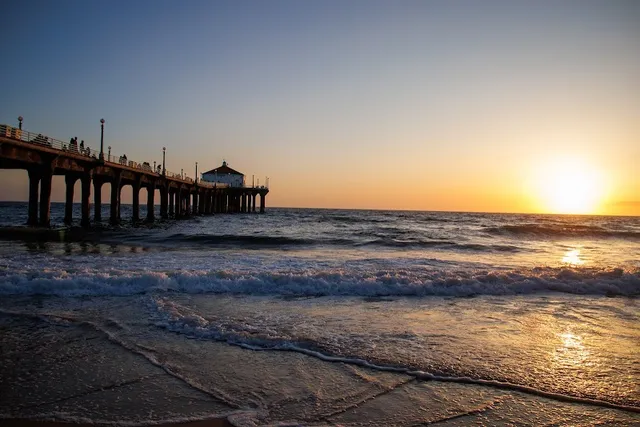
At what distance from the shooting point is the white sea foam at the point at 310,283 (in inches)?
348

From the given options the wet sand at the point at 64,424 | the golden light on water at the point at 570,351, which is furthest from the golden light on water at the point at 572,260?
the wet sand at the point at 64,424

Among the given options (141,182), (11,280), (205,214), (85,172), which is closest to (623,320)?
(11,280)

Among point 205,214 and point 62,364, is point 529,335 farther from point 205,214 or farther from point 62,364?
point 205,214

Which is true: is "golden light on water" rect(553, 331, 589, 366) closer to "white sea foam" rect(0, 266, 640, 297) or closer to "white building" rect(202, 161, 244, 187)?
"white sea foam" rect(0, 266, 640, 297)

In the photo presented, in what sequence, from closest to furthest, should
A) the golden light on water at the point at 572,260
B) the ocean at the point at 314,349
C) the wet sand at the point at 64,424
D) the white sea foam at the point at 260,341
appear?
the wet sand at the point at 64,424 < the ocean at the point at 314,349 < the white sea foam at the point at 260,341 < the golden light on water at the point at 572,260

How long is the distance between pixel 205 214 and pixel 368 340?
6584 cm

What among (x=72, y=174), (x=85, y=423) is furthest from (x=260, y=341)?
(x=72, y=174)

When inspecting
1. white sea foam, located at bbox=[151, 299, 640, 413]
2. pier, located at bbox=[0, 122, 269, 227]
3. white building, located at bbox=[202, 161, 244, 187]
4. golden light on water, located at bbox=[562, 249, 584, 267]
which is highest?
white building, located at bbox=[202, 161, 244, 187]

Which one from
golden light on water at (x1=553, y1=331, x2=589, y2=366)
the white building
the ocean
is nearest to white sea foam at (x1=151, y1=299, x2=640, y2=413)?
the ocean

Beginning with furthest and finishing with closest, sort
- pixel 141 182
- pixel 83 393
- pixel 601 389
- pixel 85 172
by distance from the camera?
1. pixel 141 182
2. pixel 85 172
3. pixel 601 389
4. pixel 83 393

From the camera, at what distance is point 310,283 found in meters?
10.0

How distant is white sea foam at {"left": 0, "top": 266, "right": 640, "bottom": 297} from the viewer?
348 inches

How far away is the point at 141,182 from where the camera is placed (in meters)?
41.2

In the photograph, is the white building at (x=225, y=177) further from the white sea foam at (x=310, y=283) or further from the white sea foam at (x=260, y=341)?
the white sea foam at (x=260, y=341)
